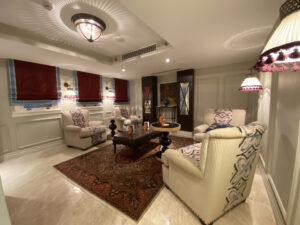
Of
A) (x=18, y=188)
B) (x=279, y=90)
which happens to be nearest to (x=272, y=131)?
(x=279, y=90)

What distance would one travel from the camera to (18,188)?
1645 millimetres

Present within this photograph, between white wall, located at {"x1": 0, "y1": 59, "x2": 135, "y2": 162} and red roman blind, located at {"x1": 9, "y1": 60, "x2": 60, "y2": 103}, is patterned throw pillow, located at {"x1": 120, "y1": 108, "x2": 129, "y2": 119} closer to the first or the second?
white wall, located at {"x1": 0, "y1": 59, "x2": 135, "y2": 162}

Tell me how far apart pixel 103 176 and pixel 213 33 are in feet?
9.48

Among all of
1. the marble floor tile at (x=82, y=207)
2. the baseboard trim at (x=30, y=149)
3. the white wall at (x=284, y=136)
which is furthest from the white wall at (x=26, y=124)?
the white wall at (x=284, y=136)

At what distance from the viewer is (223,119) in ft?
8.61

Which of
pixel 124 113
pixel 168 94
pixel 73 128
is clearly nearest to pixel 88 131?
pixel 73 128

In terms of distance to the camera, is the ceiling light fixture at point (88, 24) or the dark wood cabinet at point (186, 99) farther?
the dark wood cabinet at point (186, 99)

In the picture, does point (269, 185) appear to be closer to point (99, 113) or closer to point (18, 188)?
point (18, 188)

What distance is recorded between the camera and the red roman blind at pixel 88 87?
12.4 feet

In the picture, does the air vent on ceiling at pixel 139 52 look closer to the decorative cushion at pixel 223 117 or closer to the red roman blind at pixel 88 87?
the red roman blind at pixel 88 87

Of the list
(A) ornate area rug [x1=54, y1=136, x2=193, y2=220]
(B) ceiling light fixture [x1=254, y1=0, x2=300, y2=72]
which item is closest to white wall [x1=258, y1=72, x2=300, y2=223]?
(B) ceiling light fixture [x1=254, y1=0, x2=300, y2=72]

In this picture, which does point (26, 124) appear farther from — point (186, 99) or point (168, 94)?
point (186, 99)

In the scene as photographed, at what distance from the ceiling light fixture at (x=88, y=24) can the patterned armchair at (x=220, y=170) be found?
2.01 metres

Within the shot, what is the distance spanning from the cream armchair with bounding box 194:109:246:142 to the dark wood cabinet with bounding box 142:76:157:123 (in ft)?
7.56
